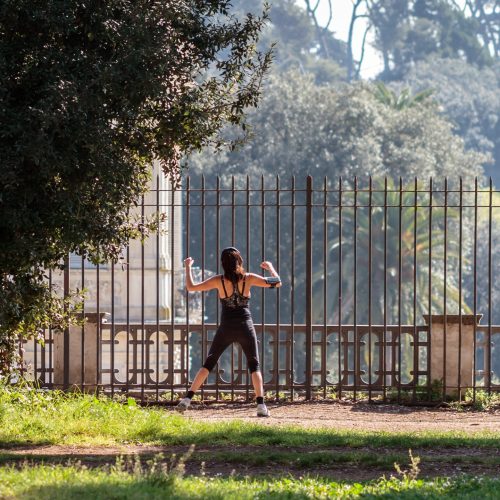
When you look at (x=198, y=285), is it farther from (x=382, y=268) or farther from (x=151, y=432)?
(x=382, y=268)

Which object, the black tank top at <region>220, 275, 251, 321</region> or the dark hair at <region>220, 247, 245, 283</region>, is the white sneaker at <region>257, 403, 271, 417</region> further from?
the dark hair at <region>220, 247, 245, 283</region>

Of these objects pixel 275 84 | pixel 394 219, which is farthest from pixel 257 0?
pixel 394 219

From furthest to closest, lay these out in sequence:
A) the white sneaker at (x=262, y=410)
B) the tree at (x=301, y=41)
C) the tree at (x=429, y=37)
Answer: the tree at (x=429, y=37) → the tree at (x=301, y=41) → the white sneaker at (x=262, y=410)

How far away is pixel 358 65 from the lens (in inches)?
3036

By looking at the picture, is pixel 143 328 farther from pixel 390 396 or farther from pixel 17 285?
pixel 17 285

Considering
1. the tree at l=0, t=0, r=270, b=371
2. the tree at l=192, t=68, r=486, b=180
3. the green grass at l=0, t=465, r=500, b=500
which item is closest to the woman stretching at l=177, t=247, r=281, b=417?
the tree at l=0, t=0, r=270, b=371

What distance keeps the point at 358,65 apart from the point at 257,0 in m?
7.75

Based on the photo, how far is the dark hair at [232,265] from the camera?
39.8 feet

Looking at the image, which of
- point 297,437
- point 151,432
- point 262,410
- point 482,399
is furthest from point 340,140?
point 297,437

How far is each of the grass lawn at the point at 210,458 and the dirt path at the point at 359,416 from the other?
0.80 meters

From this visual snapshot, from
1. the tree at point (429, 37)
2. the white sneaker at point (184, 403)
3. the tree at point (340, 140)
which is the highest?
the tree at point (429, 37)

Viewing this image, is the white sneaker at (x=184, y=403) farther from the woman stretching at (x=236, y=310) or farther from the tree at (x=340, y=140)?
the tree at (x=340, y=140)

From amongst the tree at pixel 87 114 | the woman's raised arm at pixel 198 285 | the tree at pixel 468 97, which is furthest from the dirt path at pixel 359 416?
the tree at pixel 468 97

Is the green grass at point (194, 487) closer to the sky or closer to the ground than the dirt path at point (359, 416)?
closer to the sky
